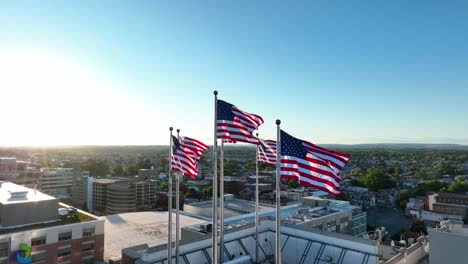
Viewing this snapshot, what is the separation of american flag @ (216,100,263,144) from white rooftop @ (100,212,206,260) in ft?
134

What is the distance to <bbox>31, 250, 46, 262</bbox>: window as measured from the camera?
46156mm

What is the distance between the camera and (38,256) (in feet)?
153

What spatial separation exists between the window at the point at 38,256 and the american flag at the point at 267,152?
38977mm

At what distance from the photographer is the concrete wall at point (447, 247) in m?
19.1

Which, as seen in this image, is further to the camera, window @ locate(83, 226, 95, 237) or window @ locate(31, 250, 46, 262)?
window @ locate(83, 226, 95, 237)

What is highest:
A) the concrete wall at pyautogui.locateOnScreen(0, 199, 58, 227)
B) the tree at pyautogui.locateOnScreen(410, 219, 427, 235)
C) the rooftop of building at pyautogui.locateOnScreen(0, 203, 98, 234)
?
the concrete wall at pyautogui.locateOnScreen(0, 199, 58, 227)

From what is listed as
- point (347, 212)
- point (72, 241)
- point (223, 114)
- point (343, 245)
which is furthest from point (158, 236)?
point (223, 114)

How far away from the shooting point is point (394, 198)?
378ft

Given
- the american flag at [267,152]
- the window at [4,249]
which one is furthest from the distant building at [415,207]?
the window at [4,249]

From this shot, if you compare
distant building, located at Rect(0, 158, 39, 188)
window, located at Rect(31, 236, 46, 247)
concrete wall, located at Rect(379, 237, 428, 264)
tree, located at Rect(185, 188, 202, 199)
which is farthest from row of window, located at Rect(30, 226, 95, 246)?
distant building, located at Rect(0, 158, 39, 188)

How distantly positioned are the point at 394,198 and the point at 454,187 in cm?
1770

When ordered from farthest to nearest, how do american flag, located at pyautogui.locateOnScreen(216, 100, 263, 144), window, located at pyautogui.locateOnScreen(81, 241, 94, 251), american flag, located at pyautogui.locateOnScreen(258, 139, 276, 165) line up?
1. window, located at pyautogui.locateOnScreen(81, 241, 94, 251)
2. american flag, located at pyautogui.locateOnScreen(258, 139, 276, 165)
3. american flag, located at pyautogui.locateOnScreen(216, 100, 263, 144)

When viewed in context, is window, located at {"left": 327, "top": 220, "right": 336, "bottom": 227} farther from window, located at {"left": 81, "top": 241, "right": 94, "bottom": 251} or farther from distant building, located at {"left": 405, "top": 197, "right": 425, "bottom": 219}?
distant building, located at {"left": 405, "top": 197, "right": 425, "bottom": 219}

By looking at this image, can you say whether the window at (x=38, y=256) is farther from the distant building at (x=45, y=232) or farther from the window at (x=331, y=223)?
the window at (x=331, y=223)
